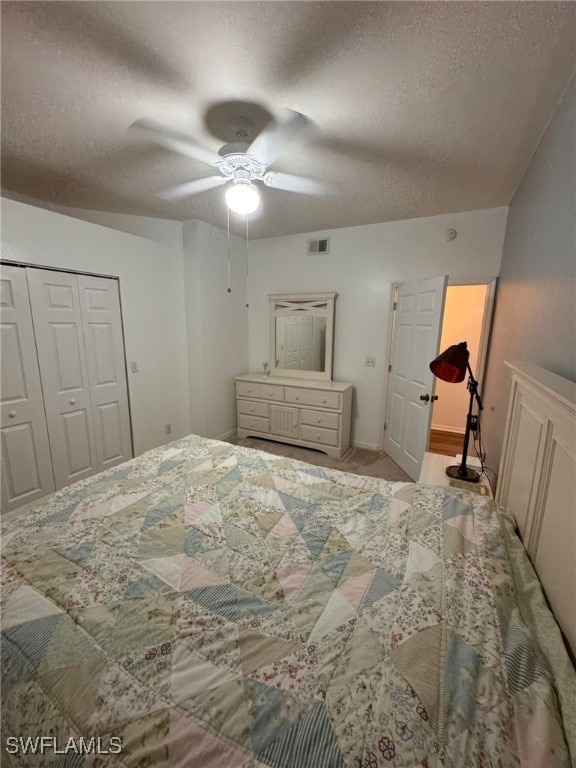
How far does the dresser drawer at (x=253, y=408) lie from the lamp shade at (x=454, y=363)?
2.19 meters

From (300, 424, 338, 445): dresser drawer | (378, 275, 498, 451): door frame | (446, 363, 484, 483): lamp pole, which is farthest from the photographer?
(300, 424, 338, 445): dresser drawer

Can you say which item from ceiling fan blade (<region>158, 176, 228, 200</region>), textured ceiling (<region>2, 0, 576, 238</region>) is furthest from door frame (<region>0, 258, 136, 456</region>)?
ceiling fan blade (<region>158, 176, 228, 200</region>)

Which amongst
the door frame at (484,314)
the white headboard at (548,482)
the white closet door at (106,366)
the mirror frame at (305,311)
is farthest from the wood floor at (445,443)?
the white closet door at (106,366)

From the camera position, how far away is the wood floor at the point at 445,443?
3.54 m

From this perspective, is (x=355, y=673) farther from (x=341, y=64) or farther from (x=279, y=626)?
(x=341, y=64)

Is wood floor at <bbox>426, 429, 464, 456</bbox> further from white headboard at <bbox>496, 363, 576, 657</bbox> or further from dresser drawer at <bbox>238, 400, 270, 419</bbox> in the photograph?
white headboard at <bbox>496, 363, 576, 657</bbox>

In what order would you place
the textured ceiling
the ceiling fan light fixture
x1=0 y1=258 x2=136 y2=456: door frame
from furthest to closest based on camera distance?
x1=0 y1=258 x2=136 y2=456: door frame, the ceiling fan light fixture, the textured ceiling

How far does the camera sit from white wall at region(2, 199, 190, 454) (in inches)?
81.3

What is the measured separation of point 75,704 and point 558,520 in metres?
1.34

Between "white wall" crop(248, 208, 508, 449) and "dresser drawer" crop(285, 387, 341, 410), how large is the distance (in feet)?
1.35

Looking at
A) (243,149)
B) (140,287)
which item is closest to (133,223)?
(140,287)

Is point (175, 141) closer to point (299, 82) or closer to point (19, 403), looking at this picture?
point (299, 82)
